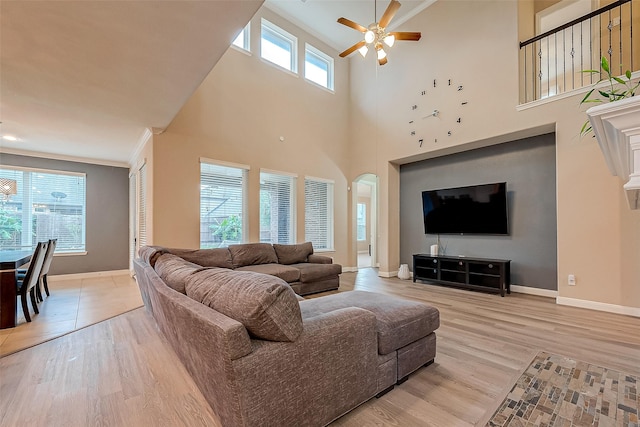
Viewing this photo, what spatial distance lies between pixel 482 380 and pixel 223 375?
1.87 m

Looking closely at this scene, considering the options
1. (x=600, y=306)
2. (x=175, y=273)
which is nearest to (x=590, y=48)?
(x=600, y=306)

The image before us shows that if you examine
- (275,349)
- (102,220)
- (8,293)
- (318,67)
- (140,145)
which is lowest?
(8,293)

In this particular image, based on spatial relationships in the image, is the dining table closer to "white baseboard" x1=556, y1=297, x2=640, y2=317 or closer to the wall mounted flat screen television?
the wall mounted flat screen television

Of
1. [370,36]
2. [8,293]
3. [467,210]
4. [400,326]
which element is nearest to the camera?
[400,326]

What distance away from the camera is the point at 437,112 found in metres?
5.48

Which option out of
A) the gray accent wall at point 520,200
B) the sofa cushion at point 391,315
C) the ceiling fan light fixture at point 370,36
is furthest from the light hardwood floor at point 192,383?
the ceiling fan light fixture at point 370,36

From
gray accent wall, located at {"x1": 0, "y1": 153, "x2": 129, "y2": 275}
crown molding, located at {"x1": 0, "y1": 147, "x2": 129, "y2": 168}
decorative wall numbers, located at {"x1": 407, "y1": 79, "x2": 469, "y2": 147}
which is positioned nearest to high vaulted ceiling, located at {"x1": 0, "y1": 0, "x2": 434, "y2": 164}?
crown molding, located at {"x1": 0, "y1": 147, "x2": 129, "y2": 168}

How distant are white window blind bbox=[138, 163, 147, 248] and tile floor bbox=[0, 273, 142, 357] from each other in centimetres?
91

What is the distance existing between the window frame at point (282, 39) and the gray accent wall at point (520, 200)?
3.96m

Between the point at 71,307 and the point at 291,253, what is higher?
the point at 291,253

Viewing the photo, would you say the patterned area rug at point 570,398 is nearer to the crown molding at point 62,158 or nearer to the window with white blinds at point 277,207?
the window with white blinds at point 277,207

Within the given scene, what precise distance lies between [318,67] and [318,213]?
12.2 feet

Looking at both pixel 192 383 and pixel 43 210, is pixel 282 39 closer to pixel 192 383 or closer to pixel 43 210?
pixel 43 210

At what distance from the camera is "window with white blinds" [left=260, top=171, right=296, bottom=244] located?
5.88 meters
